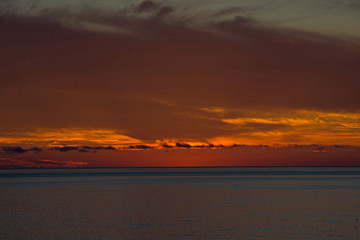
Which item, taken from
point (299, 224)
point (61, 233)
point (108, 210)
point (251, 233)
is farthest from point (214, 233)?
point (108, 210)

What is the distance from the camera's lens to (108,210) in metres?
68.6

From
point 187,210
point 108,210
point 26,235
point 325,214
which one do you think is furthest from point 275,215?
point 26,235

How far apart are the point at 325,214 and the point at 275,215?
6365 mm

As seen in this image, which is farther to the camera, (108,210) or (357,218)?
(108,210)

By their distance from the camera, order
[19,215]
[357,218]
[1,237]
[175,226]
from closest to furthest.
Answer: [1,237]
[175,226]
[357,218]
[19,215]

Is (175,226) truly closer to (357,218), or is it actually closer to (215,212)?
(215,212)

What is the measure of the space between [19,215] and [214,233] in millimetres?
27869

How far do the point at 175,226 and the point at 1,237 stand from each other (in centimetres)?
1714

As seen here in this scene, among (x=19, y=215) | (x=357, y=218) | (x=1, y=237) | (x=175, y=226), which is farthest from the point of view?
(x=19, y=215)

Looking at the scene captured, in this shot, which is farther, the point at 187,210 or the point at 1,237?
the point at 187,210

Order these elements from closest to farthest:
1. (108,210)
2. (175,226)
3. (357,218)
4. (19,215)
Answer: (175,226), (357,218), (19,215), (108,210)

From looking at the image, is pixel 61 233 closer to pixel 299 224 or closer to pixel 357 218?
pixel 299 224

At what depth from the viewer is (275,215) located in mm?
61250

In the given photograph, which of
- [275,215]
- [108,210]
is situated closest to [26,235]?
[108,210]
